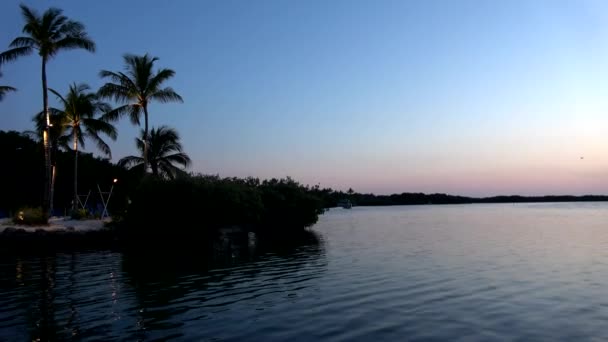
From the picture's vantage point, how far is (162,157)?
179 feet

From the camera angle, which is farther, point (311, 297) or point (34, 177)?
point (34, 177)

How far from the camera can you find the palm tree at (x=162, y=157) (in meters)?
54.0

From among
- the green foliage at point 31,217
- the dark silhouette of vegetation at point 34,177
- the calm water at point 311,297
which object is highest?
the dark silhouette of vegetation at point 34,177

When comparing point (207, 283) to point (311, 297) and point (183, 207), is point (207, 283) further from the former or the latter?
point (183, 207)

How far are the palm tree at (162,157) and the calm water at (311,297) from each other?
2651 centimetres

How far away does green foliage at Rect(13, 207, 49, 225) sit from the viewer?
127ft

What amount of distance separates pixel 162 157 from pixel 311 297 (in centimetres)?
4179

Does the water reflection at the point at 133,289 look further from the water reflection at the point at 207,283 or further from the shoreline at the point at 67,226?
the shoreline at the point at 67,226

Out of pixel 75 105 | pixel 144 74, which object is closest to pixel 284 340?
pixel 144 74

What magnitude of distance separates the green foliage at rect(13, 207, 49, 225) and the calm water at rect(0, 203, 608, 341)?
1202 centimetres

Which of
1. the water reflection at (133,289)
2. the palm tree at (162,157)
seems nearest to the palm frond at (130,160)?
the palm tree at (162,157)

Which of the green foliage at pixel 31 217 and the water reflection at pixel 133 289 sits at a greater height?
the green foliage at pixel 31 217

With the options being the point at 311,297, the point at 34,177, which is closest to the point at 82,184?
the point at 34,177

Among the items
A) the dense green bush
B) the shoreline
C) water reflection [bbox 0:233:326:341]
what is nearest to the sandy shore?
the shoreline
